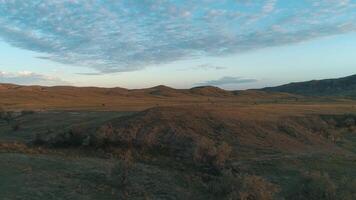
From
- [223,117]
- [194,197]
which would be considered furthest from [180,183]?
[223,117]

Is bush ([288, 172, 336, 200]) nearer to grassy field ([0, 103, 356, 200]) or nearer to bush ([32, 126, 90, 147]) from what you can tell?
grassy field ([0, 103, 356, 200])

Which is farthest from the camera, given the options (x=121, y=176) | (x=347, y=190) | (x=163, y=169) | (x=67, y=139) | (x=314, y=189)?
(x=67, y=139)

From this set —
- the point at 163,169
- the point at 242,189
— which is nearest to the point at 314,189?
the point at 242,189

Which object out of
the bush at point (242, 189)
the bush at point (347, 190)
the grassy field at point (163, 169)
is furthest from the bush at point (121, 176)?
the bush at point (347, 190)

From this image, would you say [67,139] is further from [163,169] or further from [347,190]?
[347,190]

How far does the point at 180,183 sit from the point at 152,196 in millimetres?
2812

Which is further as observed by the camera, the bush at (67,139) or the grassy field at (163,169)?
the bush at (67,139)

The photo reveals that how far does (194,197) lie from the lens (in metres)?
19.7

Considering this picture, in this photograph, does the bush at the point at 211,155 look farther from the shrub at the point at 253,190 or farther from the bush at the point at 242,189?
the shrub at the point at 253,190

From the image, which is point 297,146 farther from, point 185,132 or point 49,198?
point 49,198

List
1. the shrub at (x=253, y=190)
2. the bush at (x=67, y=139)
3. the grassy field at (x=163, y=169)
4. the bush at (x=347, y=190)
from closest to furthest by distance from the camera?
the shrub at (x=253, y=190) → the grassy field at (x=163, y=169) → the bush at (x=347, y=190) → the bush at (x=67, y=139)

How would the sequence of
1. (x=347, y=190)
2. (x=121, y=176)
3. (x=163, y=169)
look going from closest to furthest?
(x=121, y=176) → (x=347, y=190) → (x=163, y=169)

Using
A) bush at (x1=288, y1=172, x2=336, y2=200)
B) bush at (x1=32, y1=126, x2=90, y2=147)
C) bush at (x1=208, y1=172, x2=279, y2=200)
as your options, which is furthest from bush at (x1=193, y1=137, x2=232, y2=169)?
bush at (x1=32, y1=126, x2=90, y2=147)

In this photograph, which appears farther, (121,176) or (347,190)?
(347,190)
